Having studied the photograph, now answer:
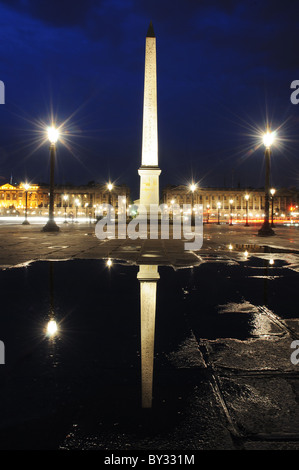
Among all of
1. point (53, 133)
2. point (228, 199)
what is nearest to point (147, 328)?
point (53, 133)

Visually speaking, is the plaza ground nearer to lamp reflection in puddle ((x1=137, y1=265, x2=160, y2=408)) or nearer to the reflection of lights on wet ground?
lamp reflection in puddle ((x1=137, y1=265, x2=160, y2=408))

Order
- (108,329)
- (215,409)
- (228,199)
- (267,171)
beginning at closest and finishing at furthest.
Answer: (215,409), (108,329), (267,171), (228,199)

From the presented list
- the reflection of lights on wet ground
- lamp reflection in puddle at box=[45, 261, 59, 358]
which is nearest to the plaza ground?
lamp reflection in puddle at box=[45, 261, 59, 358]

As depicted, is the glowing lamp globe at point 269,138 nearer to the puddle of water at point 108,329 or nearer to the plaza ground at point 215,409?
the puddle of water at point 108,329

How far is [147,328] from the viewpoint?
152 inches

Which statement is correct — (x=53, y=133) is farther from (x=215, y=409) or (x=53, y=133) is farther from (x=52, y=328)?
(x=215, y=409)

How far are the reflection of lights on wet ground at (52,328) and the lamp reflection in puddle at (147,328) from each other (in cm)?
87

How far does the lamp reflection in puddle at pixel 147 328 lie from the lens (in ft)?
8.23

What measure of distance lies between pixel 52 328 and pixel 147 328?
970mm

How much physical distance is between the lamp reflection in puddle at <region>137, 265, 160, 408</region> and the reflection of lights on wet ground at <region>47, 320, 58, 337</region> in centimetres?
87

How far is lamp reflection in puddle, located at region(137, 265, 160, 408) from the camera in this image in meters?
2.51

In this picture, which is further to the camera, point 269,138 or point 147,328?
point 269,138
